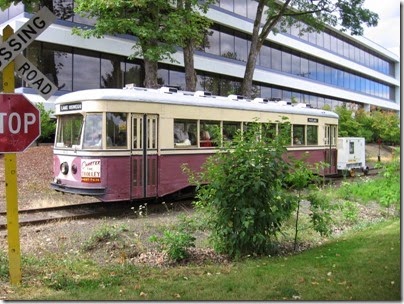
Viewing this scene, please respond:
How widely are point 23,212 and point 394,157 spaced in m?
8.59

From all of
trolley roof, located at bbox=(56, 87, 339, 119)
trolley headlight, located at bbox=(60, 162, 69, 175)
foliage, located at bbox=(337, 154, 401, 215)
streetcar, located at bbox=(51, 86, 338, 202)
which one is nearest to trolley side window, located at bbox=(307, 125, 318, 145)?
trolley roof, located at bbox=(56, 87, 339, 119)

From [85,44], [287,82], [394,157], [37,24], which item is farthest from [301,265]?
[287,82]

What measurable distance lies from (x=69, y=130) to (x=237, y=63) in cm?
2555

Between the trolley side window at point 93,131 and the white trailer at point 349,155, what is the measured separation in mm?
14235

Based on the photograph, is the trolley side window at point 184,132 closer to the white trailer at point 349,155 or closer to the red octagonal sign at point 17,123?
the red octagonal sign at point 17,123

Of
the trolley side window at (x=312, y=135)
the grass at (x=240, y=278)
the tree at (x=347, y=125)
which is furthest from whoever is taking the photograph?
the tree at (x=347, y=125)

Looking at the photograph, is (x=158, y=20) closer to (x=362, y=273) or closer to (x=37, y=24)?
(x=37, y=24)

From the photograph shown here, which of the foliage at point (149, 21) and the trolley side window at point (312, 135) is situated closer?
the foliage at point (149, 21)

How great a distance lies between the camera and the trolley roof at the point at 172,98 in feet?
39.2

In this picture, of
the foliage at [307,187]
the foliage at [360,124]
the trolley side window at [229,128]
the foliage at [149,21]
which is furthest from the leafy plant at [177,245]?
the foliage at [360,124]

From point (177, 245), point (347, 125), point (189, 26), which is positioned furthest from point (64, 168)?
point (347, 125)

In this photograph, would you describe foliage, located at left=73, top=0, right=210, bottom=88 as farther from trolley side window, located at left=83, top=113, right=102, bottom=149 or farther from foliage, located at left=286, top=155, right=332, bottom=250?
foliage, located at left=286, top=155, right=332, bottom=250

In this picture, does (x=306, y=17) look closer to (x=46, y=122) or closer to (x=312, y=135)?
(x=312, y=135)

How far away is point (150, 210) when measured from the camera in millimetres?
12992
